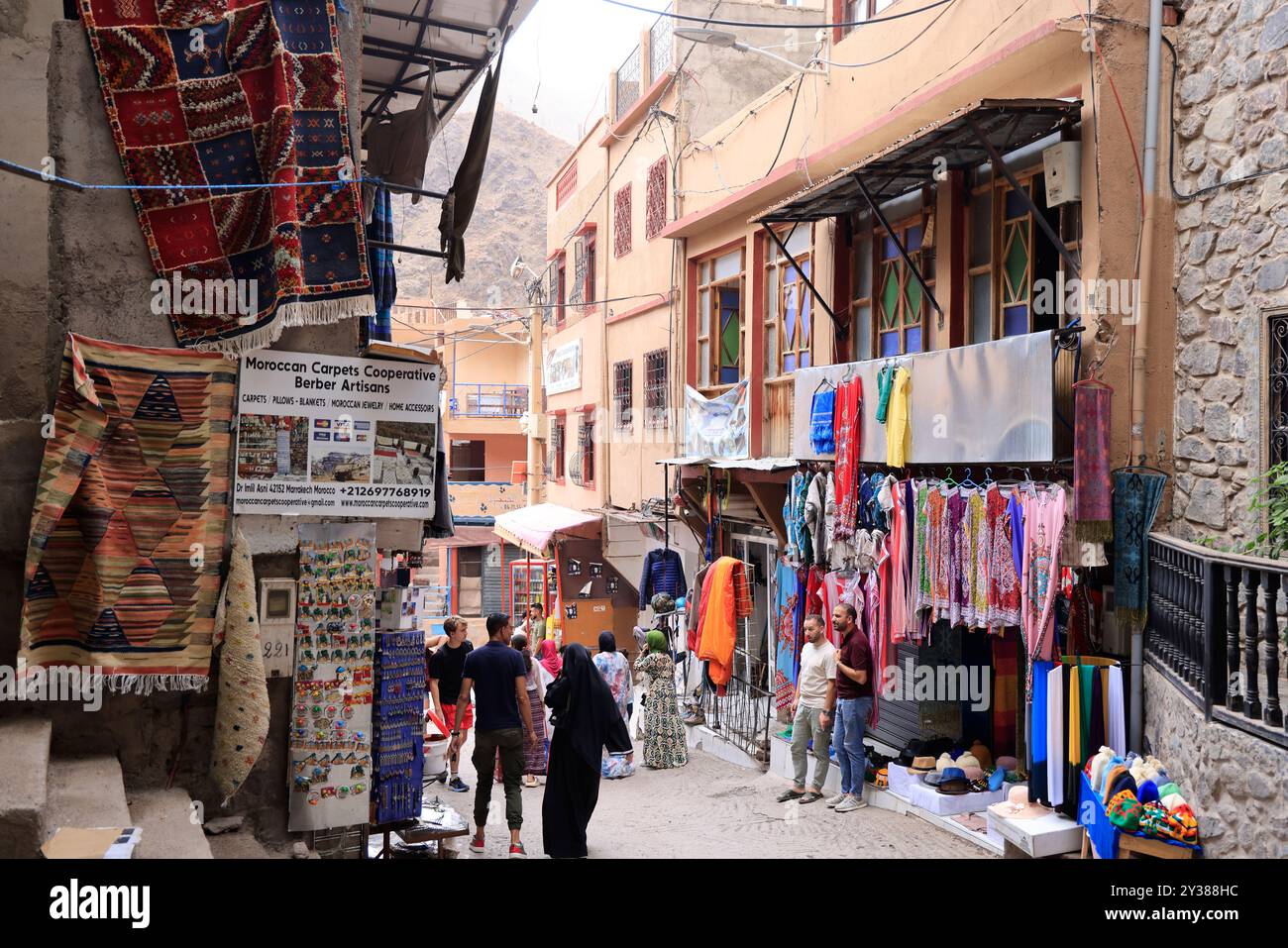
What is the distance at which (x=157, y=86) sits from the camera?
5.67 m

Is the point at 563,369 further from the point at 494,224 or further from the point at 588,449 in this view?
the point at 494,224

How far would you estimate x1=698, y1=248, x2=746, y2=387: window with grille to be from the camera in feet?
50.1

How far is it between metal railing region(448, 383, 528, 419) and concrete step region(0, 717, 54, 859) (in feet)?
109

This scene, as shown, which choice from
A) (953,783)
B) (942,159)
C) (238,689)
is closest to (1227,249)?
(942,159)

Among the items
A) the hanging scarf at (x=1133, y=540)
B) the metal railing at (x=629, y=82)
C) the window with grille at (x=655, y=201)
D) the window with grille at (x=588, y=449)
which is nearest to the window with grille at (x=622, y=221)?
the window with grille at (x=655, y=201)

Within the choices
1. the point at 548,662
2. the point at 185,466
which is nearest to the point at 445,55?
the point at 185,466

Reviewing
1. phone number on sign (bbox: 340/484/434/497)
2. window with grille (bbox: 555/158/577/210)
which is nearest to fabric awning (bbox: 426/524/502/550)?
window with grille (bbox: 555/158/577/210)

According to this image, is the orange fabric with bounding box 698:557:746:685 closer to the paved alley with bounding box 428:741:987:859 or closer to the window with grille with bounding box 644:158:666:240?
the paved alley with bounding box 428:741:987:859

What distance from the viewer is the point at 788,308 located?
13031 millimetres

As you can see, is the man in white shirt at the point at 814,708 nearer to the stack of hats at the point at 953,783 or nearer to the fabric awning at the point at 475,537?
the stack of hats at the point at 953,783

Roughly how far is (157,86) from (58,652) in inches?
120

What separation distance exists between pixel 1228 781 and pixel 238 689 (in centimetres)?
516

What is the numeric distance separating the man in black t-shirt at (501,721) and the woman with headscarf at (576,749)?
42 centimetres

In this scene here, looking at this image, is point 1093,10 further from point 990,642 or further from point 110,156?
point 110,156
